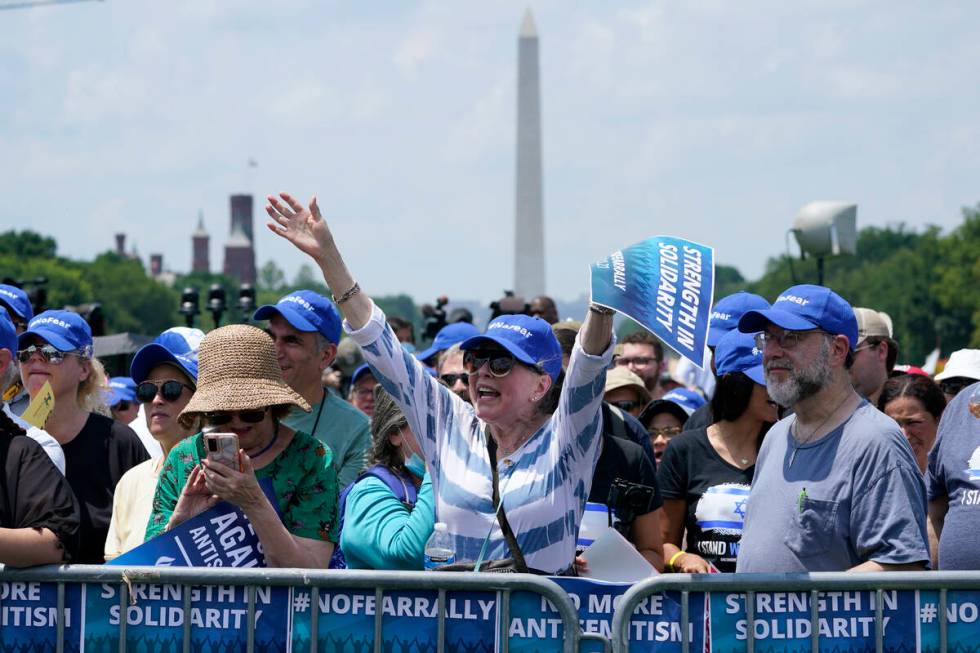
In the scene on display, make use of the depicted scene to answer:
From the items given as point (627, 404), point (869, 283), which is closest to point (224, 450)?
point (627, 404)

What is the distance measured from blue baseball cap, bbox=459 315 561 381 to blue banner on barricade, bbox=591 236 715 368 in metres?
0.51

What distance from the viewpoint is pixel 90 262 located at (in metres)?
132

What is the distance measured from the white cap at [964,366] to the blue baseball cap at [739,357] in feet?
5.26

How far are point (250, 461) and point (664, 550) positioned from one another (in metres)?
1.63

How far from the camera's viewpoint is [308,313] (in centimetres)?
645

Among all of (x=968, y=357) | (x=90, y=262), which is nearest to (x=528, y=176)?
(x=968, y=357)

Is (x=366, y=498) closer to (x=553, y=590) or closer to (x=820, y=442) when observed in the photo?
(x=553, y=590)

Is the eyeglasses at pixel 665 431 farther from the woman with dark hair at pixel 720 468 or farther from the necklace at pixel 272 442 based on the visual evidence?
the necklace at pixel 272 442

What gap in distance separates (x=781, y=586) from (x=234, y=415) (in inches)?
66.8

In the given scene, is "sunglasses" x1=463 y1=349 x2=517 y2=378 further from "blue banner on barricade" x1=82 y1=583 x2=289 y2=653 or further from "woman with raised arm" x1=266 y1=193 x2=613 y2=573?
"blue banner on barricade" x1=82 y1=583 x2=289 y2=653

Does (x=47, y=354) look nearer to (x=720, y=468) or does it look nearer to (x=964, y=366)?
(x=720, y=468)

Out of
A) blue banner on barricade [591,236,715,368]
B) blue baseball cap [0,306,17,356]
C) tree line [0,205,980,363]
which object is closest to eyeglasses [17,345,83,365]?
blue baseball cap [0,306,17,356]

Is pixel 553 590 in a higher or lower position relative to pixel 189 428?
lower

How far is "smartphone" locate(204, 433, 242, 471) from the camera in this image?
4406 mm
